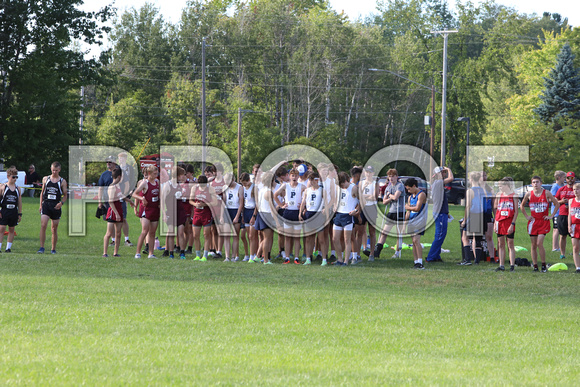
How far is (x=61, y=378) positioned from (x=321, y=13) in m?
61.1

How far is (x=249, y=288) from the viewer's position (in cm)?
1014

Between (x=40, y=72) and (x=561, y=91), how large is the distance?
3669cm

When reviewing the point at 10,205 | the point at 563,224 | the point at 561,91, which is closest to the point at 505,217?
the point at 563,224

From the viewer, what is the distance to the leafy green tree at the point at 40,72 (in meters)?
36.4

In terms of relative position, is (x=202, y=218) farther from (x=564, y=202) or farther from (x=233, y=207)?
(x=564, y=202)

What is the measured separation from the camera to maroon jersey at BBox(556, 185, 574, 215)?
1515cm

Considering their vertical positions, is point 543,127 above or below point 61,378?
above

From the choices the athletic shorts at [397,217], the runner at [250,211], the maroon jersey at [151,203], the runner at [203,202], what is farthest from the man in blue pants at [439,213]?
the maroon jersey at [151,203]

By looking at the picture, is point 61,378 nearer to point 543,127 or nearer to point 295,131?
point 543,127

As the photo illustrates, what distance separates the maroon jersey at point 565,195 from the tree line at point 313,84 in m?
29.4

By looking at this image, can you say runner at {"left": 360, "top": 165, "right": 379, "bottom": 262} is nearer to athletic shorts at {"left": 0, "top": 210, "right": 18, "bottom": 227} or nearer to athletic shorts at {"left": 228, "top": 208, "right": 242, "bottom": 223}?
athletic shorts at {"left": 228, "top": 208, "right": 242, "bottom": 223}

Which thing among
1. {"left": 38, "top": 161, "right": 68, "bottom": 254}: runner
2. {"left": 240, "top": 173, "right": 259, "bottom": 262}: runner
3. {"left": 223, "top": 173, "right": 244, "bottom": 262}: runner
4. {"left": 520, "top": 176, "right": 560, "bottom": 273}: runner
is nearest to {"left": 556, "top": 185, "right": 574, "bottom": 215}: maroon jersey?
{"left": 520, "top": 176, "right": 560, "bottom": 273}: runner

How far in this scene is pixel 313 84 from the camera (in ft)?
194

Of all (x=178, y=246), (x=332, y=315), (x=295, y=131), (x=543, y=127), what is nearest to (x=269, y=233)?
(x=178, y=246)
